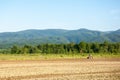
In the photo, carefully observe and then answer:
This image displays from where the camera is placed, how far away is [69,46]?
118312 millimetres

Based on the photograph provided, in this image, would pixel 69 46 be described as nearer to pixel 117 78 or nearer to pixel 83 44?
pixel 83 44

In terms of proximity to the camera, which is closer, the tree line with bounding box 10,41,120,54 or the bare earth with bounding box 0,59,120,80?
the bare earth with bounding box 0,59,120,80

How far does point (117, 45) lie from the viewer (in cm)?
11138

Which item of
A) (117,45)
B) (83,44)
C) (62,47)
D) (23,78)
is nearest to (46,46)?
(62,47)

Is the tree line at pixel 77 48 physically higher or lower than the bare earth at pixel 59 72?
higher

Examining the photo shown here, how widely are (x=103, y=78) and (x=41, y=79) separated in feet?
19.0

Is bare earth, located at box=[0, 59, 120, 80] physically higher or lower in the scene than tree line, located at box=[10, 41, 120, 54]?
lower

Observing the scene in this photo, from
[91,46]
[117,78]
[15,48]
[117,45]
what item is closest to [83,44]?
[91,46]

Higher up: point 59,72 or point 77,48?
point 77,48

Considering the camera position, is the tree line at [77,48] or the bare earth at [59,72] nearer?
the bare earth at [59,72]

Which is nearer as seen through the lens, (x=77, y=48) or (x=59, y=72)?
(x=59, y=72)

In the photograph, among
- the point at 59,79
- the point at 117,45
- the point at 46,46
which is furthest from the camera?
the point at 46,46

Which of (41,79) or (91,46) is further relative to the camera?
(91,46)

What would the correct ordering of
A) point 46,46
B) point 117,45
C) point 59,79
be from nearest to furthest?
point 59,79 < point 117,45 < point 46,46
